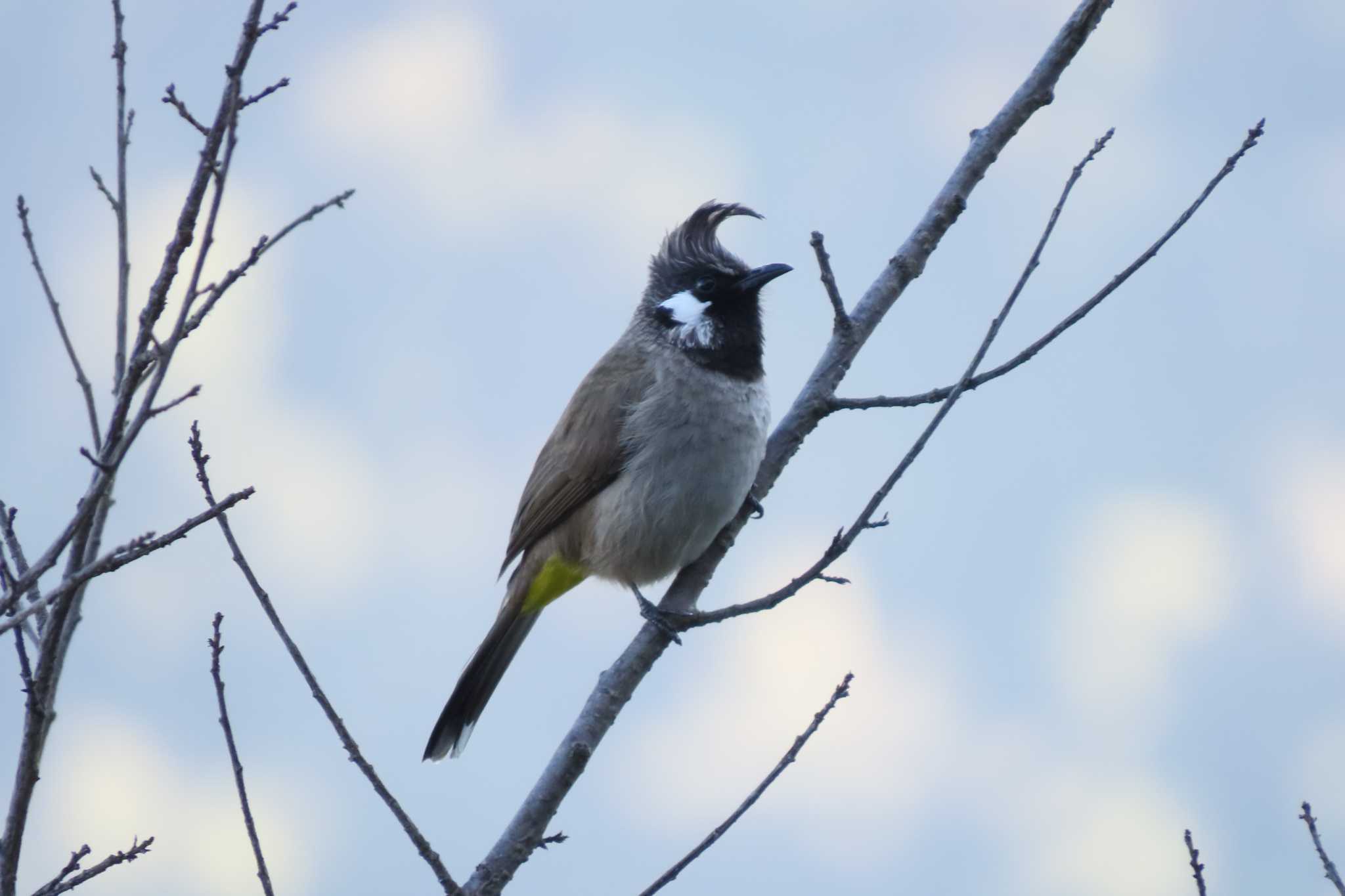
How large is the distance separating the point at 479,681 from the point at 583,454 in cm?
109

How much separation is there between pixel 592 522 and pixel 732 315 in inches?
42.5

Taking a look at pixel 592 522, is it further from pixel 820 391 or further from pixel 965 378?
pixel 965 378

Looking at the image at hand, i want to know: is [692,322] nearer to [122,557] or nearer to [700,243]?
[700,243]

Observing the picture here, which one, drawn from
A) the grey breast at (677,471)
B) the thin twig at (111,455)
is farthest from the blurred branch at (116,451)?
the grey breast at (677,471)

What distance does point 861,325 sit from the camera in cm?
472

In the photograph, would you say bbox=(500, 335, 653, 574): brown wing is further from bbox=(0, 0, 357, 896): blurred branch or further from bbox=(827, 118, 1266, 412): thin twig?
bbox=(0, 0, 357, 896): blurred branch

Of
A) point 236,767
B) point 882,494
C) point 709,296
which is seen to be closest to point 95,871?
point 236,767

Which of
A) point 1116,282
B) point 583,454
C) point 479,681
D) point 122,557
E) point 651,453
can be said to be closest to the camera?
point 122,557

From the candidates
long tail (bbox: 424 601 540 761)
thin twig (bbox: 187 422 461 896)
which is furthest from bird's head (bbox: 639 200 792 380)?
thin twig (bbox: 187 422 461 896)

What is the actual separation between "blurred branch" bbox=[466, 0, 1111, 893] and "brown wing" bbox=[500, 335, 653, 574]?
0.68 meters

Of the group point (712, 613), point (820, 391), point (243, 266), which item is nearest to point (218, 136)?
Answer: point (243, 266)

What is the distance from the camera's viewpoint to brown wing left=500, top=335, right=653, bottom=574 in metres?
5.66

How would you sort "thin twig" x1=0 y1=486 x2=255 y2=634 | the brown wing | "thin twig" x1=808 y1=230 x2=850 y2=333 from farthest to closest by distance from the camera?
1. the brown wing
2. "thin twig" x1=808 y1=230 x2=850 y2=333
3. "thin twig" x1=0 y1=486 x2=255 y2=634

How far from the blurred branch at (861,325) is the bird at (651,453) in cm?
20
